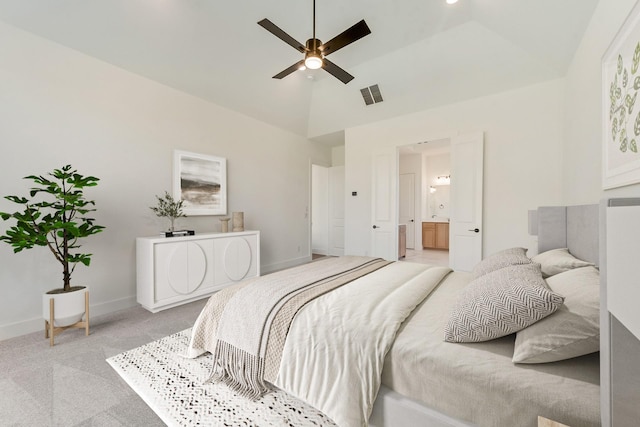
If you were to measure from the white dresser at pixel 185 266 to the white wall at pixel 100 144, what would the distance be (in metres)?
0.38

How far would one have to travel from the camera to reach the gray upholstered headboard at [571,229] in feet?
5.55

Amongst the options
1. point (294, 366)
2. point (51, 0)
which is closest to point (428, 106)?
point (294, 366)

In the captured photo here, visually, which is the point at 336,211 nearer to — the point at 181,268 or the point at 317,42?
the point at 181,268

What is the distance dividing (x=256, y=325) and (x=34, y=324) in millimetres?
2679

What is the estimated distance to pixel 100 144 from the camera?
2971 millimetres

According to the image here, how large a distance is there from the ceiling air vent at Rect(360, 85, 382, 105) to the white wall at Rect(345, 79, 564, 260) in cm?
66

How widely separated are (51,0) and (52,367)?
314cm

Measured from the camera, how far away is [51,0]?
2357 millimetres

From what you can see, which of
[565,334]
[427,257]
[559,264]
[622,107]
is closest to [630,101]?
[622,107]

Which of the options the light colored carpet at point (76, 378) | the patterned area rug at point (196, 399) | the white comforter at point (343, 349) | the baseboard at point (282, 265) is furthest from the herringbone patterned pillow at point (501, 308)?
the baseboard at point (282, 265)

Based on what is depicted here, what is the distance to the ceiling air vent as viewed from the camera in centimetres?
425

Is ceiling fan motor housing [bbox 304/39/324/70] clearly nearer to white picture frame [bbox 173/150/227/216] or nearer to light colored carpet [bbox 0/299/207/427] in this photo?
white picture frame [bbox 173/150/227/216]

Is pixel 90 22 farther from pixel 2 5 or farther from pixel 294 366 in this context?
pixel 294 366

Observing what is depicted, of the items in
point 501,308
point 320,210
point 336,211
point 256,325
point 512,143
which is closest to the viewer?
point 501,308
